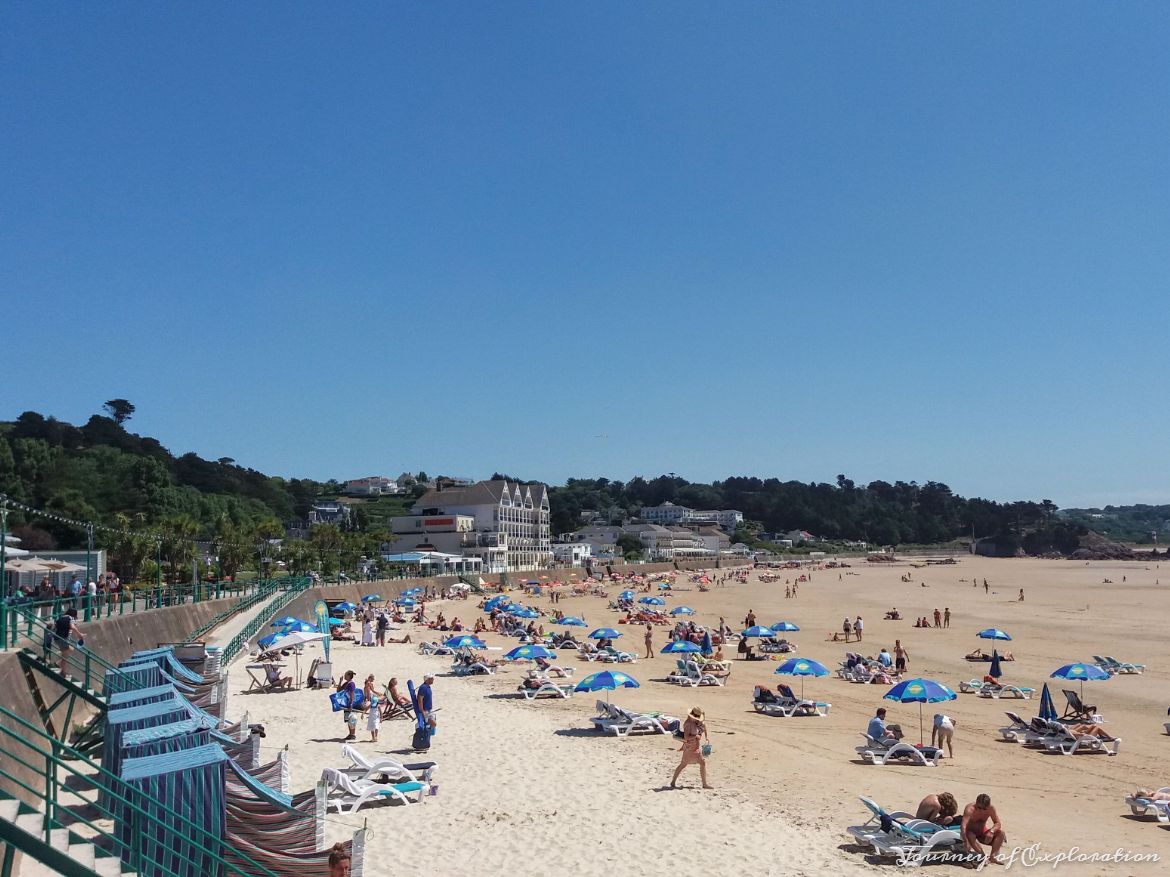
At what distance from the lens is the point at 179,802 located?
22.4ft

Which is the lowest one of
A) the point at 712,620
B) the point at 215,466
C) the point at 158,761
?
the point at 712,620

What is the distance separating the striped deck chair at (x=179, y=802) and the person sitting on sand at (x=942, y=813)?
25.3 feet

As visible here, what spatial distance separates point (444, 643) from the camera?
29.7 meters

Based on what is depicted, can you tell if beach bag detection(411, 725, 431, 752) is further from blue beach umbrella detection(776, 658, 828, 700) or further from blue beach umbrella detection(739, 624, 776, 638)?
blue beach umbrella detection(739, 624, 776, 638)

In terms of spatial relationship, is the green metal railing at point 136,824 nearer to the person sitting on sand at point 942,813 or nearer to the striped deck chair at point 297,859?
the striped deck chair at point 297,859

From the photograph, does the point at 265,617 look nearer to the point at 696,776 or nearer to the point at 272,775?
the point at 696,776

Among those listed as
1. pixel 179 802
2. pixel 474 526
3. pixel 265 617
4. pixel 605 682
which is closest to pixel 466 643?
pixel 265 617

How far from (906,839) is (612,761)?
535 centimetres

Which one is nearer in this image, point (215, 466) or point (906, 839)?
point (906, 839)

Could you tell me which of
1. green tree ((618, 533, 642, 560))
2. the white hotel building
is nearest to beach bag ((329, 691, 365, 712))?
the white hotel building

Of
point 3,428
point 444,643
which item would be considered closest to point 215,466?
point 3,428

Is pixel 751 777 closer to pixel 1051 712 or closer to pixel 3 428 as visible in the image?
pixel 1051 712

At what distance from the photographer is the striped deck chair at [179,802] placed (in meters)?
6.57

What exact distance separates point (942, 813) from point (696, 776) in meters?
3.87
